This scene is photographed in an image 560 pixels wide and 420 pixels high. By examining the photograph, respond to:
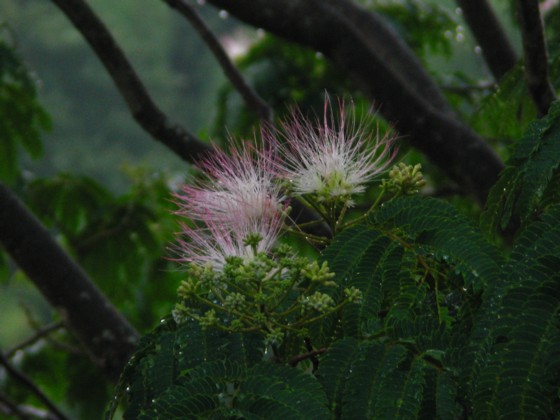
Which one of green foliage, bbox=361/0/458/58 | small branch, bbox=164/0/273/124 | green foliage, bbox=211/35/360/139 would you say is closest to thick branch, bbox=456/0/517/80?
green foliage, bbox=211/35/360/139

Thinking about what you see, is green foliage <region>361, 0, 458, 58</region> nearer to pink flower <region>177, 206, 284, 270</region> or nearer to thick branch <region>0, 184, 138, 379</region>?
thick branch <region>0, 184, 138, 379</region>

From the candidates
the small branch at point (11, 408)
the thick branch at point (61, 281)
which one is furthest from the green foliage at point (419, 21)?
the small branch at point (11, 408)

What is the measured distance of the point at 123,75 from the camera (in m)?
3.72

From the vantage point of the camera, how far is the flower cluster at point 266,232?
164 cm

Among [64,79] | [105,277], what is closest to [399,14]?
[105,277]

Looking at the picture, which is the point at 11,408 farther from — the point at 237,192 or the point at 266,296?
the point at 266,296

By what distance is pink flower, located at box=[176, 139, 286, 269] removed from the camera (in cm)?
189

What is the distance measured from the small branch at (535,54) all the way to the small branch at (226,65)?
3.81ft

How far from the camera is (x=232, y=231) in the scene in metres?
1.97

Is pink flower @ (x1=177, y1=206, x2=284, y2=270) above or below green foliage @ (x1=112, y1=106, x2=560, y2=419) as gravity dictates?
above

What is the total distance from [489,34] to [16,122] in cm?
266

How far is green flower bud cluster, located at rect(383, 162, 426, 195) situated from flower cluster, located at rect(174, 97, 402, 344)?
101 mm

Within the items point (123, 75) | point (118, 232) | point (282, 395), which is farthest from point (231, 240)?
point (118, 232)

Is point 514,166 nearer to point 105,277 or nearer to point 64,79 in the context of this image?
point 105,277
